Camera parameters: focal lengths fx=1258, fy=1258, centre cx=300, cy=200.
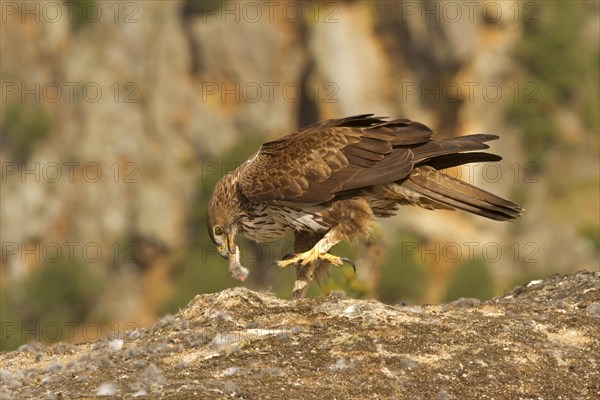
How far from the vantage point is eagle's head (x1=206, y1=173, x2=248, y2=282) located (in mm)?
14266

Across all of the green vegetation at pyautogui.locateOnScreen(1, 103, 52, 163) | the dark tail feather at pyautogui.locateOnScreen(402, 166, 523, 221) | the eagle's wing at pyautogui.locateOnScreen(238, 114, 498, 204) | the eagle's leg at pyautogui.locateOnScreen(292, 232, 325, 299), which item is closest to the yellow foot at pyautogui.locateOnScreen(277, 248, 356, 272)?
the eagle's leg at pyautogui.locateOnScreen(292, 232, 325, 299)

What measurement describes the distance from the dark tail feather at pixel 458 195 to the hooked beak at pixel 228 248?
6.84 ft

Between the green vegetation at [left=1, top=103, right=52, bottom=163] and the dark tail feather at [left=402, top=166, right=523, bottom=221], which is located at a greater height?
the dark tail feather at [left=402, top=166, right=523, bottom=221]

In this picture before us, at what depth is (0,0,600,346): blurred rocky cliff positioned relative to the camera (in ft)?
267

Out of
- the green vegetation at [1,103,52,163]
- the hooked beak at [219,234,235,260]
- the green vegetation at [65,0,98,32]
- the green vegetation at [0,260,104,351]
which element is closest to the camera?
the hooked beak at [219,234,235,260]

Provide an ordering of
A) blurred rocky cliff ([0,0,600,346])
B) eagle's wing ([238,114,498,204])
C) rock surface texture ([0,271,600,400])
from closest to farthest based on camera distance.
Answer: rock surface texture ([0,271,600,400]) → eagle's wing ([238,114,498,204]) → blurred rocky cliff ([0,0,600,346])

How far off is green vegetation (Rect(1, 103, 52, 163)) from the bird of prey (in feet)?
252

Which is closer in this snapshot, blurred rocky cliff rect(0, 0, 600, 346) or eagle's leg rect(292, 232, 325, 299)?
eagle's leg rect(292, 232, 325, 299)

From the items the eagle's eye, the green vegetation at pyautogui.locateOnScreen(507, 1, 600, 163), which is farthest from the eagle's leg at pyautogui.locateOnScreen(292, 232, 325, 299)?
the green vegetation at pyautogui.locateOnScreen(507, 1, 600, 163)

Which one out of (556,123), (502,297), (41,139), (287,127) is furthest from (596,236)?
(502,297)

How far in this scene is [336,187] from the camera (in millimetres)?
13930

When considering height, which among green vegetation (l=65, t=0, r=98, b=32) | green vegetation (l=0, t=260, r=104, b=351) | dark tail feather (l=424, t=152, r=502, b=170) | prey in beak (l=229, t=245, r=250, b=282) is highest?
dark tail feather (l=424, t=152, r=502, b=170)

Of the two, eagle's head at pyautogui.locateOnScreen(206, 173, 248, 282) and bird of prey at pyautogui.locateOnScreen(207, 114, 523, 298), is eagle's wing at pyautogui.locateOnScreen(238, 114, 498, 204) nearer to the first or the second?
bird of prey at pyautogui.locateOnScreen(207, 114, 523, 298)

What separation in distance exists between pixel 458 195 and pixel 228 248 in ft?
8.88
